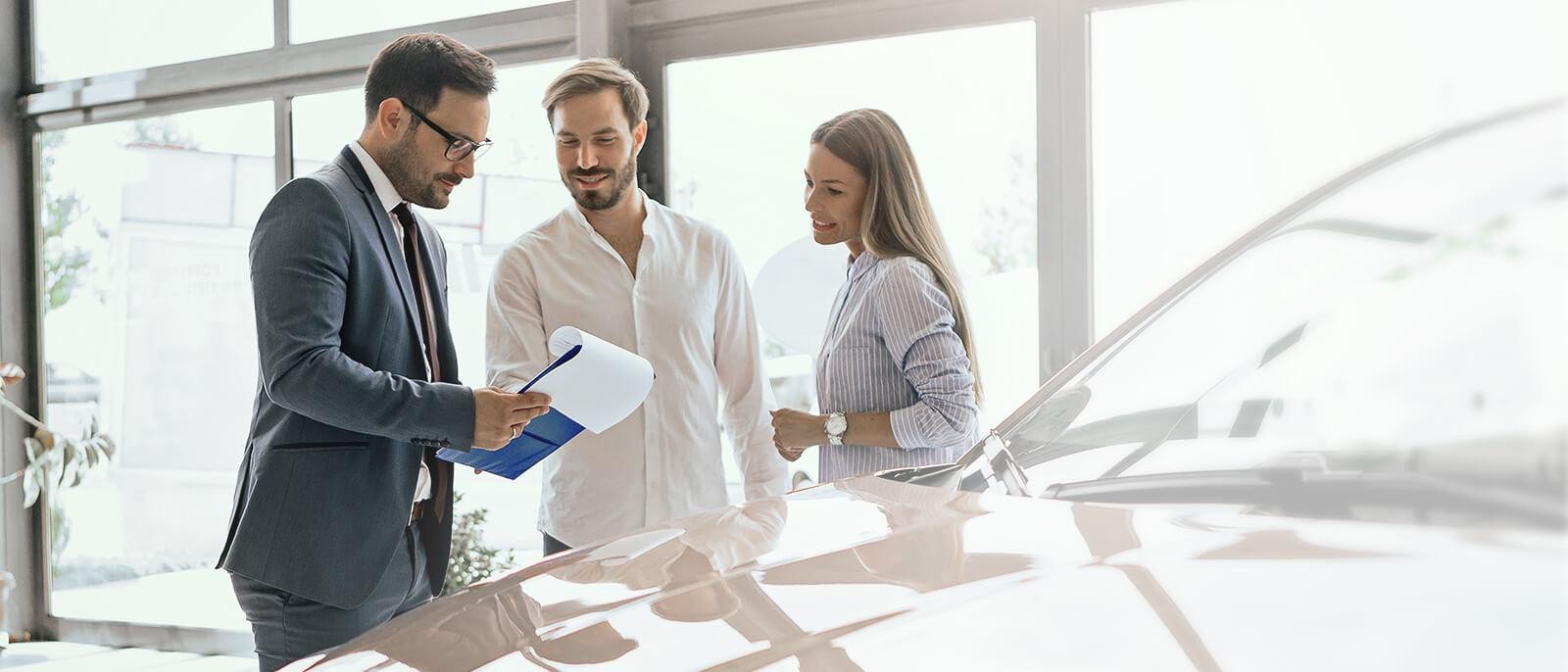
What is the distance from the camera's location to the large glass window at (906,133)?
2.80 meters

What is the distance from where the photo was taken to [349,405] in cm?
159

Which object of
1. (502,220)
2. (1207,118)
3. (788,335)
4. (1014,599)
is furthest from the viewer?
(502,220)

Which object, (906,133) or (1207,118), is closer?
(1207,118)

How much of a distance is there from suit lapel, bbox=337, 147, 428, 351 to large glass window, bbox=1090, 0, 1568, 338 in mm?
1424

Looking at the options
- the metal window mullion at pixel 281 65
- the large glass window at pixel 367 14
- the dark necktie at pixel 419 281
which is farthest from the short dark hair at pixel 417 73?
the large glass window at pixel 367 14

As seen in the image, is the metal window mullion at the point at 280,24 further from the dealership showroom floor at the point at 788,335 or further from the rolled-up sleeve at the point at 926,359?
the rolled-up sleeve at the point at 926,359

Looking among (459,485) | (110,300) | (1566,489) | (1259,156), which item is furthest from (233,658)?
(1566,489)

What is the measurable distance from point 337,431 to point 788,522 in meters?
0.98

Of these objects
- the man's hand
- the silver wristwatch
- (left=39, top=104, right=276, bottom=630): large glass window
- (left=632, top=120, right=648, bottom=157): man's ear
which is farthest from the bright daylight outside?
the man's hand

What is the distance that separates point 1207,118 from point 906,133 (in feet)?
2.40

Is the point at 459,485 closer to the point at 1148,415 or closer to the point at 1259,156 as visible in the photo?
the point at 1259,156

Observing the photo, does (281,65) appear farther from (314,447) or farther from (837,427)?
(837,427)

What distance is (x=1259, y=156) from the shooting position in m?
2.53

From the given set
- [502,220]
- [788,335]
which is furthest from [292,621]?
[502,220]
